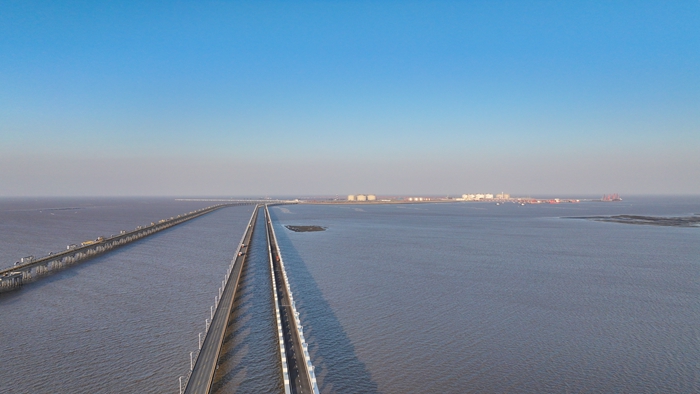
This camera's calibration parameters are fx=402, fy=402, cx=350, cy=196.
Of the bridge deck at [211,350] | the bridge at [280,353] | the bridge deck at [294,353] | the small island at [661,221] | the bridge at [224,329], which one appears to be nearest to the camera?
the bridge deck at [294,353]

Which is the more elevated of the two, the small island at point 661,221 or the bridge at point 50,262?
the small island at point 661,221

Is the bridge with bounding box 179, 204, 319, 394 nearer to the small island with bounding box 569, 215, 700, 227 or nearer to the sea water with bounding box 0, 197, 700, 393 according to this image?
the sea water with bounding box 0, 197, 700, 393

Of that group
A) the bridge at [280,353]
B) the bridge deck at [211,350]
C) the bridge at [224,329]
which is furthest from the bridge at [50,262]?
the bridge at [280,353]

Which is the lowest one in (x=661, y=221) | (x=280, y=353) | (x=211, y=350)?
(x=280, y=353)

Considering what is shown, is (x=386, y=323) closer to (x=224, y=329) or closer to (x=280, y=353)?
(x=280, y=353)

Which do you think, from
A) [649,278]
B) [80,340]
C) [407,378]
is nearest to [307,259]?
[80,340]

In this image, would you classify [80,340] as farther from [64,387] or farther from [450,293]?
[450,293]

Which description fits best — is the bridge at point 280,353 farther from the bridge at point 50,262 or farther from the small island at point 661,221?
the small island at point 661,221

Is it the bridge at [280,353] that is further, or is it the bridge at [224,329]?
the bridge at [224,329]

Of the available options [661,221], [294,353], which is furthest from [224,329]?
[661,221]

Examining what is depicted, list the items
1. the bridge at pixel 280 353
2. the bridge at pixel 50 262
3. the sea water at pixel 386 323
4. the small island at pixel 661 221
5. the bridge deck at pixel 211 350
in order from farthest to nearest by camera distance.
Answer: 1. the small island at pixel 661 221
2. the bridge at pixel 50 262
3. the sea water at pixel 386 323
4. the bridge deck at pixel 211 350
5. the bridge at pixel 280 353

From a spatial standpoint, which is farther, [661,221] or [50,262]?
[661,221]

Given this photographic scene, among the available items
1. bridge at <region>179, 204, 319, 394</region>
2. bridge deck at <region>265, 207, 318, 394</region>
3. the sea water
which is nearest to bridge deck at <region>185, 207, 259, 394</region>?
bridge at <region>179, 204, 319, 394</region>
